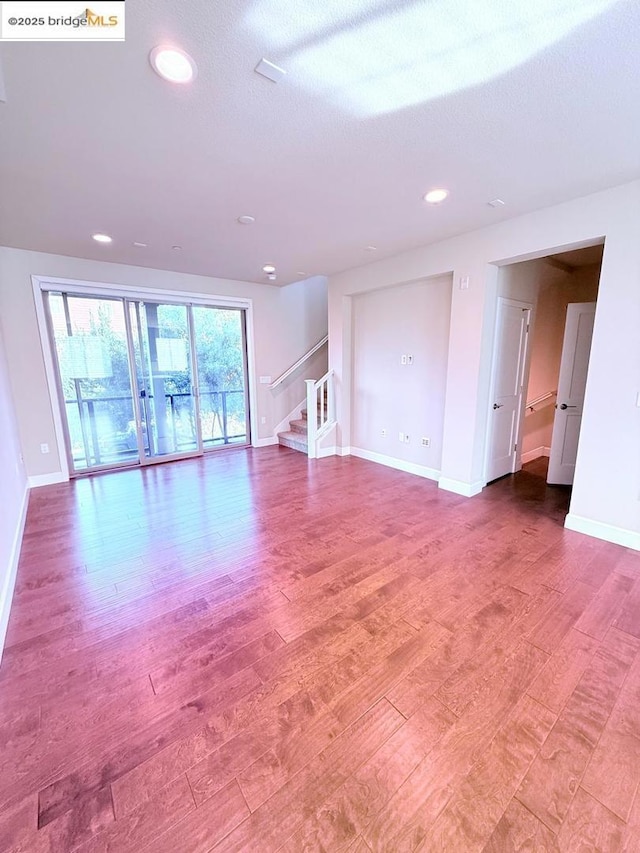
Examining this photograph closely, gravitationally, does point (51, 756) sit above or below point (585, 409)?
below

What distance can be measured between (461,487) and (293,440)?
2821mm

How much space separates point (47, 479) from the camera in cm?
413

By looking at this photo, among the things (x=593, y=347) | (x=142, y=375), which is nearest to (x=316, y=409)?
(x=142, y=375)

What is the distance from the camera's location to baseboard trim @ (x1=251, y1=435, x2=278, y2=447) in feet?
19.2

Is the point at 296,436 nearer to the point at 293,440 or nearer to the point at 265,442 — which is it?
the point at 293,440

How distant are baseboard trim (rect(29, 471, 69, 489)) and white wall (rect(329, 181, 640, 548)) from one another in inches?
183

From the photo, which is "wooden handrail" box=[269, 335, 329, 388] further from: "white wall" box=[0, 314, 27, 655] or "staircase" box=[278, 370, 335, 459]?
"white wall" box=[0, 314, 27, 655]

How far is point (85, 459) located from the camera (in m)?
4.51

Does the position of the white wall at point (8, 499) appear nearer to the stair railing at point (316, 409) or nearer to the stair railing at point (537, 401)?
the stair railing at point (316, 409)

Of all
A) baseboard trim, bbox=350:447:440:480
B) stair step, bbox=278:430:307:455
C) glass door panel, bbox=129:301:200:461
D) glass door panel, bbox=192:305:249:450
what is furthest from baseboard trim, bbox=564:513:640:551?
glass door panel, bbox=129:301:200:461

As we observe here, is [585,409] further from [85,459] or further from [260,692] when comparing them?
[85,459]

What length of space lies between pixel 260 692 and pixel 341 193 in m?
3.10

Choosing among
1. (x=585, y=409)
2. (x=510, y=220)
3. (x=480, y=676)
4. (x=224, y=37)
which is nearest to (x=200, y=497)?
(x=480, y=676)

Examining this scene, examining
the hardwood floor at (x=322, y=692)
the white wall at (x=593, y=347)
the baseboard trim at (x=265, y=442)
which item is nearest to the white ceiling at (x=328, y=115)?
the white wall at (x=593, y=347)
